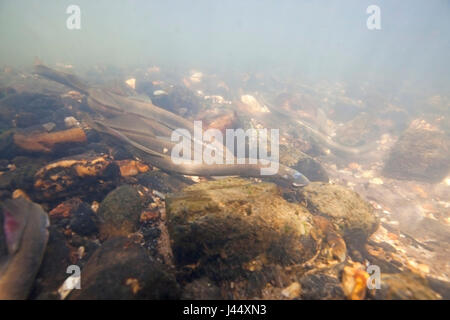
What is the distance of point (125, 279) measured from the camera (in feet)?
8.80

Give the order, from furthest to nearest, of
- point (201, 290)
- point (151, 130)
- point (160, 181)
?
point (151, 130), point (160, 181), point (201, 290)

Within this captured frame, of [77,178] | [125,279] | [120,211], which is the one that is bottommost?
[125,279]

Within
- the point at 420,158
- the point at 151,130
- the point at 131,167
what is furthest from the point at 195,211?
the point at 420,158

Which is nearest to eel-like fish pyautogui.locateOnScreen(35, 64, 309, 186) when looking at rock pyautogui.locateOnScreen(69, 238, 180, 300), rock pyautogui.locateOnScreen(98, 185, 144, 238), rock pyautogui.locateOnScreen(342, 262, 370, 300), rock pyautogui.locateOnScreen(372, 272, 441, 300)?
rock pyautogui.locateOnScreen(98, 185, 144, 238)

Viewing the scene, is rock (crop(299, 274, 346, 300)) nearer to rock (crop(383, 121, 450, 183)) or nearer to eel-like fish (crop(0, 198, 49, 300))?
eel-like fish (crop(0, 198, 49, 300))

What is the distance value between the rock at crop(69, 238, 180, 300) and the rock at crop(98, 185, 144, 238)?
2.32 ft

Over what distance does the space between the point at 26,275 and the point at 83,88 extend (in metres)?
9.78

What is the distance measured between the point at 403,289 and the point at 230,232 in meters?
2.22

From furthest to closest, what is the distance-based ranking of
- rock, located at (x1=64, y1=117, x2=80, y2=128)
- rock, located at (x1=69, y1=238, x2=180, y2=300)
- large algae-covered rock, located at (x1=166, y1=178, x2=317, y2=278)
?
rock, located at (x1=64, y1=117, x2=80, y2=128)
large algae-covered rock, located at (x1=166, y1=178, x2=317, y2=278)
rock, located at (x1=69, y1=238, x2=180, y2=300)

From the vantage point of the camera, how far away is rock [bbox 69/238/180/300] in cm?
255

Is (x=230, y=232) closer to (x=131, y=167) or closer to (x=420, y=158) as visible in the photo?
(x=131, y=167)
